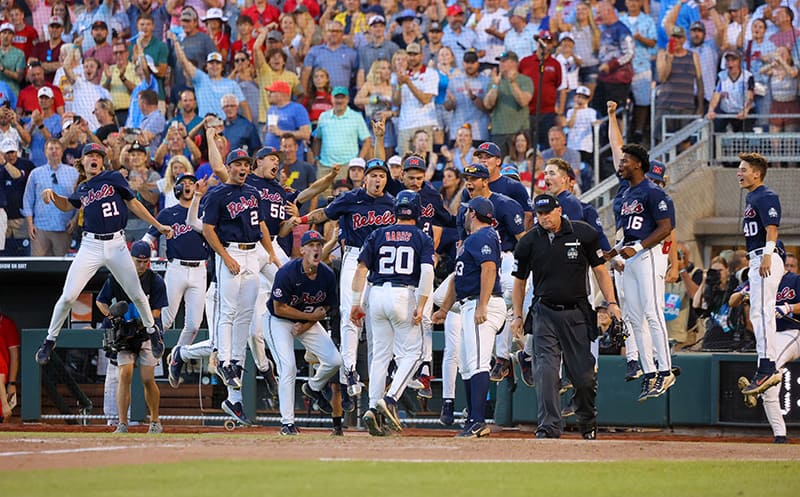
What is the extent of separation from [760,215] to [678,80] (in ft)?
19.2

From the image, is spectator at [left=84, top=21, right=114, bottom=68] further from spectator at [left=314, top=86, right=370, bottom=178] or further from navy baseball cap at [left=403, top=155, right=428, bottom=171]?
navy baseball cap at [left=403, top=155, right=428, bottom=171]

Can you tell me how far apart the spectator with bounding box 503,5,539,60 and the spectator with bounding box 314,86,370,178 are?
2527 millimetres

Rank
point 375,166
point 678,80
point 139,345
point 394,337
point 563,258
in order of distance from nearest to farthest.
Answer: point 563,258 → point 394,337 → point 375,166 → point 139,345 → point 678,80

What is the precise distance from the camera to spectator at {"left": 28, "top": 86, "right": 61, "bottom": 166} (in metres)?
19.2

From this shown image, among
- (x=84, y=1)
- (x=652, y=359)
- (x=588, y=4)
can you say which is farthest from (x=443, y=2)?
(x=652, y=359)

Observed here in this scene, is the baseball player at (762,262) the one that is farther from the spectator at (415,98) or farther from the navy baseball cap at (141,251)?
the navy baseball cap at (141,251)

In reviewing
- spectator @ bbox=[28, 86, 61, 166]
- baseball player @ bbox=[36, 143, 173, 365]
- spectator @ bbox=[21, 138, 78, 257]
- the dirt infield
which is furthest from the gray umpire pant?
spectator @ bbox=[28, 86, 61, 166]

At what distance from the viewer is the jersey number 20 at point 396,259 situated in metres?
11.7

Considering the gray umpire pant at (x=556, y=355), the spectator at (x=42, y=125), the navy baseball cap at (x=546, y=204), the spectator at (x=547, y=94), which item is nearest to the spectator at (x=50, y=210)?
the spectator at (x=42, y=125)

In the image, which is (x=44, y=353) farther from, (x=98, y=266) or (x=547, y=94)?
(x=547, y=94)

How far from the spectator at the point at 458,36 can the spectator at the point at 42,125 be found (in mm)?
5752

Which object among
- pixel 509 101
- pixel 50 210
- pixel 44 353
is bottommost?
pixel 44 353

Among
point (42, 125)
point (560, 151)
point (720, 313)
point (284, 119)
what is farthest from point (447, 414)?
point (42, 125)

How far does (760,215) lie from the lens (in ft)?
41.0
